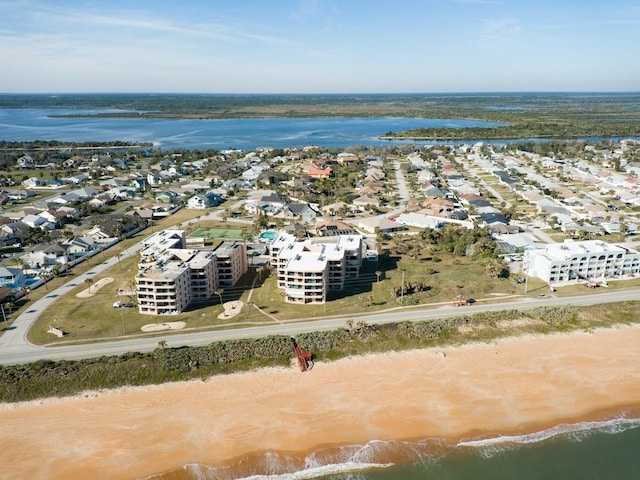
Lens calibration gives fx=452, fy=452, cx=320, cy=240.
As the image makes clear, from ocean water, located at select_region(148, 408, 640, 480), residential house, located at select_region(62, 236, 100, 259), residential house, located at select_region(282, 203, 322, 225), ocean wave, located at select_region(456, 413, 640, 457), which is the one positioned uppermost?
residential house, located at select_region(282, 203, 322, 225)

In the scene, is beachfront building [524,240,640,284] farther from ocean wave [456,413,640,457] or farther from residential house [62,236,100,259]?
residential house [62,236,100,259]

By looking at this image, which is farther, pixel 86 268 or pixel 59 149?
pixel 59 149

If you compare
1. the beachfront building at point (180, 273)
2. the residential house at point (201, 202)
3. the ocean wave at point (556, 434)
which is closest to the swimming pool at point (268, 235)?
the beachfront building at point (180, 273)

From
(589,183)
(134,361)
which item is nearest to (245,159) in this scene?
(589,183)

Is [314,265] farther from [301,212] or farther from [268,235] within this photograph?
[301,212]

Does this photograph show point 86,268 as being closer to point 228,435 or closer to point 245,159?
point 228,435

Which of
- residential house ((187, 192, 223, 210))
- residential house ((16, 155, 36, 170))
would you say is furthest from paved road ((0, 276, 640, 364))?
residential house ((16, 155, 36, 170))

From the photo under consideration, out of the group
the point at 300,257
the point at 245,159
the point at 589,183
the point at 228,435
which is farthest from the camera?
the point at 245,159
